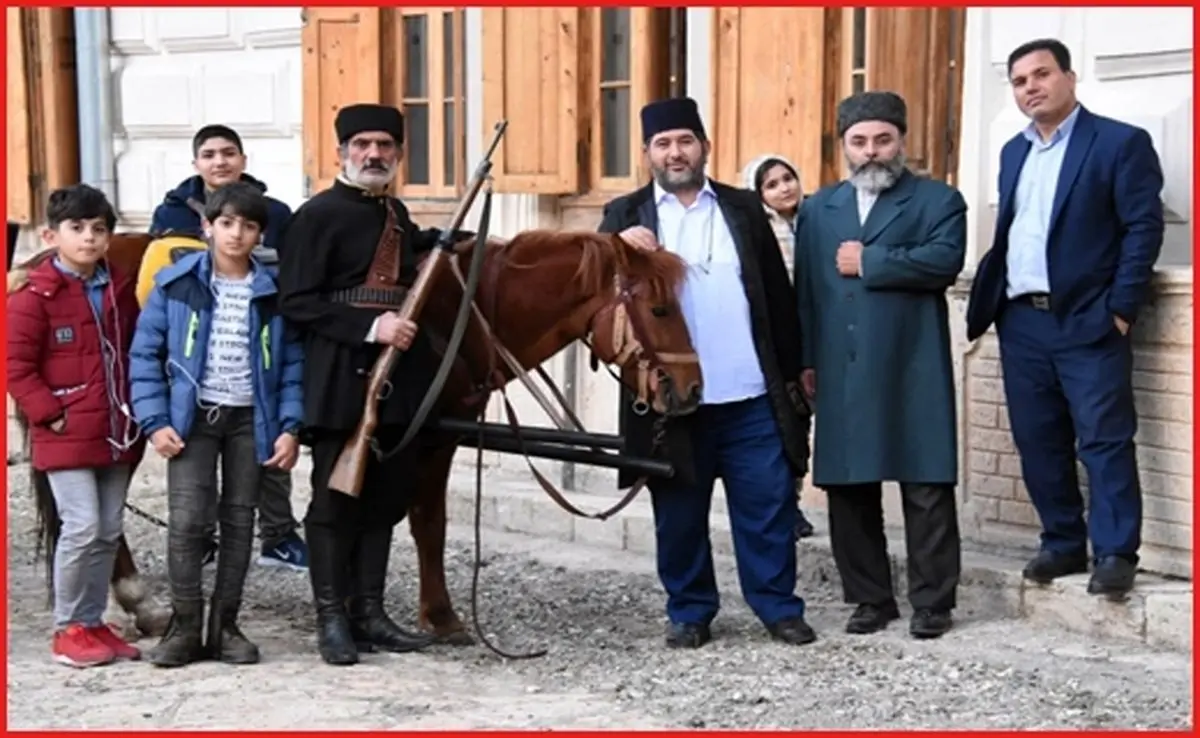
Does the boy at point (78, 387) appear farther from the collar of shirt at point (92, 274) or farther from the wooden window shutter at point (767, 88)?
the wooden window shutter at point (767, 88)

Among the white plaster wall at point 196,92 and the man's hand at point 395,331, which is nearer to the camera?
the man's hand at point 395,331

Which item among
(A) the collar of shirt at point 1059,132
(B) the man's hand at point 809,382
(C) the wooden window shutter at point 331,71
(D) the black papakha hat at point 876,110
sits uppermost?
(C) the wooden window shutter at point 331,71

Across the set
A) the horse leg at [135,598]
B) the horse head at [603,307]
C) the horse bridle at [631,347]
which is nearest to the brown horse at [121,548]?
the horse leg at [135,598]

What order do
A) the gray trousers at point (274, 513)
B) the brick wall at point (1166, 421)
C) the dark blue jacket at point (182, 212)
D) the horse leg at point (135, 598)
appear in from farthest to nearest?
the gray trousers at point (274, 513), the dark blue jacket at point (182, 212), the horse leg at point (135, 598), the brick wall at point (1166, 421)

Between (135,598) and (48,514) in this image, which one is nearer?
(48,514)

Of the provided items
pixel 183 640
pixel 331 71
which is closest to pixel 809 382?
pixel 183 640

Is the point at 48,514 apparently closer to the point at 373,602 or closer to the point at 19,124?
the point at 373,602

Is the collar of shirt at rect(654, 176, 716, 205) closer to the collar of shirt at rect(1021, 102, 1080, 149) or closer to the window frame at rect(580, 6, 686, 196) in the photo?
the collar of shirt at rect(1021, 102, 1080, 149)

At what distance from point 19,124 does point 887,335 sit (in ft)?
25.8

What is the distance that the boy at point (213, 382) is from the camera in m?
6.50

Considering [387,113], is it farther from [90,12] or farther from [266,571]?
[90,12]

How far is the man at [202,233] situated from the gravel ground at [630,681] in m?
0.66

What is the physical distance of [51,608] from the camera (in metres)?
7.65

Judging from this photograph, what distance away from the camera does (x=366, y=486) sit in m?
6.75
